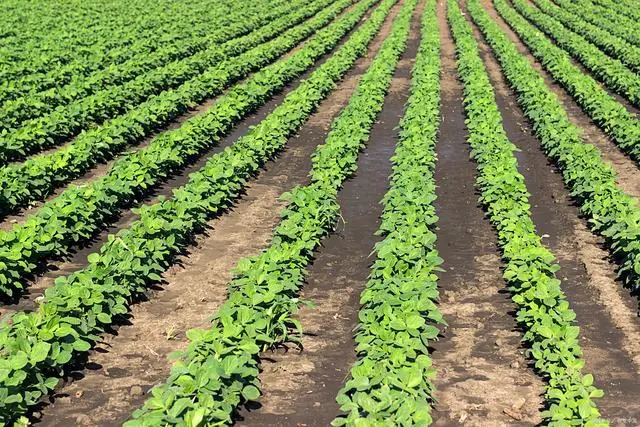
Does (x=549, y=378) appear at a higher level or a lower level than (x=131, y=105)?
lower

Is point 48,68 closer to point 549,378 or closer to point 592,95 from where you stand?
point 592,95

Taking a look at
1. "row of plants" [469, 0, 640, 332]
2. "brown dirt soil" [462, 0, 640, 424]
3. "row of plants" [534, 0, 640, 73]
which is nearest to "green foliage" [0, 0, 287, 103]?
"brown dirt soil" [462, 0, 640, 424]

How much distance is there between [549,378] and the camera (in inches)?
247

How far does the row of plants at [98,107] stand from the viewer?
12.6 meters

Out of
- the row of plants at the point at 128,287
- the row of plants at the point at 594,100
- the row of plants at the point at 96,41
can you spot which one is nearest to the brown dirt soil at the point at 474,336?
the row of plants at the point at 128,287

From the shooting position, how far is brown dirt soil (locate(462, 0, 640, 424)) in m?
6.25

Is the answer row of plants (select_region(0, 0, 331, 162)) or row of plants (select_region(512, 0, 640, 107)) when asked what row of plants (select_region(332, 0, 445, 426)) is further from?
row of plants (select_region(512, 0, 640, 107))

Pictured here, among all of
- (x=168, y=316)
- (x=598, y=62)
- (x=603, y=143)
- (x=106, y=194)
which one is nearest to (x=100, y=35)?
(x=106, y=194)

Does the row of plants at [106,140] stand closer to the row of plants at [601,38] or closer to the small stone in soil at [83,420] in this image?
the small stone in soil at [83,420]

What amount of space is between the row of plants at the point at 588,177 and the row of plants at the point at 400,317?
2347 millimetres

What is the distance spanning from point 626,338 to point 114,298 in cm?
540

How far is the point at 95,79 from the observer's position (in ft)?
56.1

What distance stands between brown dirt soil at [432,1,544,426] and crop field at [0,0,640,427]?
28 mm

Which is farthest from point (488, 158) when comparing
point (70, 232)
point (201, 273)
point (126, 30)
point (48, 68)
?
point (126, 30)
